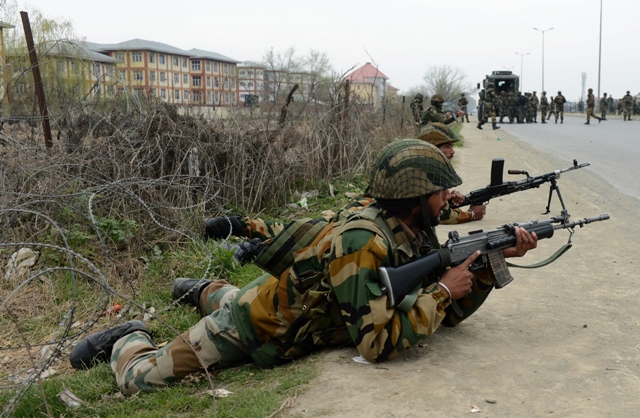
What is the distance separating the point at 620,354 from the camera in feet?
10.4

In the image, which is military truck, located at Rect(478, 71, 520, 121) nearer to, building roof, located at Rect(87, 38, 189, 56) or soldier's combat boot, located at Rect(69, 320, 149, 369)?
building roof, located at Rect(87, 38, 189, 56)

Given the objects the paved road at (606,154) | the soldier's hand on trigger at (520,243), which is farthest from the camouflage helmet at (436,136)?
the paved road at (606,154)

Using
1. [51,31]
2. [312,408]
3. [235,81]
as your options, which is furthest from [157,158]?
[51,31]

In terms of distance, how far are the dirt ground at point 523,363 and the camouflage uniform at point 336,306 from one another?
0.18 meters

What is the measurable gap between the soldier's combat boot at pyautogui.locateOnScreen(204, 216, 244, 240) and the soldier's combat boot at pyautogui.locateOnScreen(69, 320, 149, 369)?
6.33 feet

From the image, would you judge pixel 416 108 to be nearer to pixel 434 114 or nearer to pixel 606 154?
pixel 606 154

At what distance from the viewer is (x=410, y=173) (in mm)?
2836

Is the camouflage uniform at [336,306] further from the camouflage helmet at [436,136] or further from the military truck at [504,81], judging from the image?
the military truck at [504,81]

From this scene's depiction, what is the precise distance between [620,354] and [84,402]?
2.78 meters

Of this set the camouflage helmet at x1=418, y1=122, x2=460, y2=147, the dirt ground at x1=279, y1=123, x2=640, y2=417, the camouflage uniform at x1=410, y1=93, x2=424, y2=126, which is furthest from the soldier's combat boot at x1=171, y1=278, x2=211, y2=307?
the camouflage uniform at x1=410, y1=93, x2=424, y2=126

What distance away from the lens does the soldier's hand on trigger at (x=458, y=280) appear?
297cm

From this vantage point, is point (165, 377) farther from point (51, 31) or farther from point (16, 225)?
point (51, 31)

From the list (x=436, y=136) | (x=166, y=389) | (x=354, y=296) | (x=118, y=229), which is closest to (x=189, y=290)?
(x=166, y=389)

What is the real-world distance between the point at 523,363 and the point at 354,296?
96 centimetres
